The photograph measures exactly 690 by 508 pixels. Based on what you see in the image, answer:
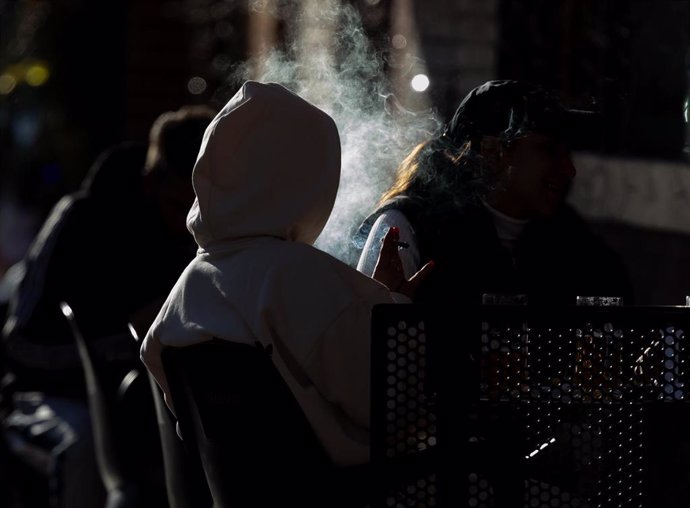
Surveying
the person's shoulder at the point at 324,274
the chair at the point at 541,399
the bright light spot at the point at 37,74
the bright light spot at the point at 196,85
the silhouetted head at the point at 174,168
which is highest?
the person's shoulder at the point at 324,274

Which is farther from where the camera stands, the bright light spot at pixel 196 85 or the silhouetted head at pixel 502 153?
the bright light spot at pixel 196 85

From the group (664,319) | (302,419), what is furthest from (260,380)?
(664,319)

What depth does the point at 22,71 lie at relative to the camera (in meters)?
18.8

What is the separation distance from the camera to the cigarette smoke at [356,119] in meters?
3.26

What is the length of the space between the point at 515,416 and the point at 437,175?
105 cm

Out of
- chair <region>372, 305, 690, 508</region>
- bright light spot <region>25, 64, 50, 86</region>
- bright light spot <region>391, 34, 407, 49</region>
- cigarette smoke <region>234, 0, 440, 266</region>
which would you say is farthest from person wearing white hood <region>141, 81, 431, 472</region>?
bright light spot <region>25, 64, 50, 86</region>

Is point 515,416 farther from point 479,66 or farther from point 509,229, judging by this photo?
point 479,66

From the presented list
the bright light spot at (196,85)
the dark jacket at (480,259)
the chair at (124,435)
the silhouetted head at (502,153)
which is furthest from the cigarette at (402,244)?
the bright light spot at (196,85)

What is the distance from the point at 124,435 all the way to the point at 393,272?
166 centimetres

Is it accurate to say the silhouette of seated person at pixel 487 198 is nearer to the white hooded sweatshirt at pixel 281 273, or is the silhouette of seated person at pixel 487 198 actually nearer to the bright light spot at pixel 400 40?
the white hooded sweatshirt at pixel 281 273

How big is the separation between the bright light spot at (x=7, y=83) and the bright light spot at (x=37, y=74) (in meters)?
0.38

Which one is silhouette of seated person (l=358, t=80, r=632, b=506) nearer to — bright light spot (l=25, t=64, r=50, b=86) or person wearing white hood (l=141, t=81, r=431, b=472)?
person wearing white hood (l=141, t=81, r=431, b=472)

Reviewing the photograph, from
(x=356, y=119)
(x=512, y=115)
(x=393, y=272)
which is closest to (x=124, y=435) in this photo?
(x=356, y=119)

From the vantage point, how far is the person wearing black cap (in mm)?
2965
